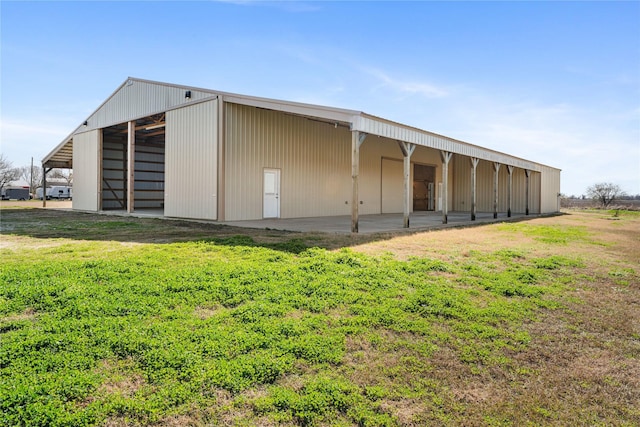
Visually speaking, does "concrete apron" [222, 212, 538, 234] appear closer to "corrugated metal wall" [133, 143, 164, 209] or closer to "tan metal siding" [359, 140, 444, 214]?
"tan metal siding" [359, 140, 444, 214]

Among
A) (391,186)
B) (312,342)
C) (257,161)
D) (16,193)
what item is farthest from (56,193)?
(312,342)

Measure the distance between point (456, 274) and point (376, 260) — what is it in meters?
1.33

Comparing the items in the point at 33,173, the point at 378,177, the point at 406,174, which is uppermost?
the point at 33,173

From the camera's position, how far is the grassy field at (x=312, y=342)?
2.41 metres

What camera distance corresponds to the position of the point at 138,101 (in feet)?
57.4

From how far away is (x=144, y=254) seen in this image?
6.69 metres

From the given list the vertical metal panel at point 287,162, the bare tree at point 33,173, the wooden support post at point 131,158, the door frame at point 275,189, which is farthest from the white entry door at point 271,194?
the bare tree at point 33,173

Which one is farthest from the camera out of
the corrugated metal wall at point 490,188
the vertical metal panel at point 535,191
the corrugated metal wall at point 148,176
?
the corrugated metal wall at point 490,188

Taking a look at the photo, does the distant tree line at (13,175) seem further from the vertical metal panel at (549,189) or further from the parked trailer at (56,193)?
the vertical metal panel at (549,189)

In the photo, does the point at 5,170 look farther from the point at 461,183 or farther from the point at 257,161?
the point at 461,183

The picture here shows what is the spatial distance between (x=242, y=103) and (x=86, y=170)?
1346 cm

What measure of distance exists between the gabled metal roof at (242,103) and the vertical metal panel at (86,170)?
619 mm

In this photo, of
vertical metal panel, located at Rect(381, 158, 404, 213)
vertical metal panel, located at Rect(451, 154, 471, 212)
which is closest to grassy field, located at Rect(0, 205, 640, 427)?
vertical metal panel, located at Rect(381, 158, 404, 213)

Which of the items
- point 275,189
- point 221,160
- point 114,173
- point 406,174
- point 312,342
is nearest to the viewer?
point 312,342
